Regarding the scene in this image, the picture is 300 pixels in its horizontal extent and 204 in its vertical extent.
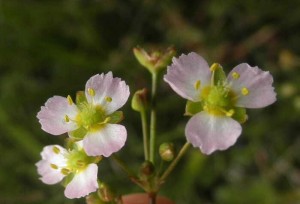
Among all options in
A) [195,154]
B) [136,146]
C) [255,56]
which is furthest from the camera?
[255,56]

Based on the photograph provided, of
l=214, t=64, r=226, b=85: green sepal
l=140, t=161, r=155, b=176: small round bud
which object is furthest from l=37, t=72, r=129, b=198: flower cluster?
l=214, t=64, r=226, b=85: green sepal

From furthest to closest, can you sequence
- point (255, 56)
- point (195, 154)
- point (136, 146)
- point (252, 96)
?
point (255, 56) < point (136, 146) < point (195, 154) < point (252, 96)

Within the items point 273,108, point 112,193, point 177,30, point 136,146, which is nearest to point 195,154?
point 136,146

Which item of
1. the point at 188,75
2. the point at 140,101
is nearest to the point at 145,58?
the point at 140,101

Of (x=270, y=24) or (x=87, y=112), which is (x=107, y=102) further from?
(x=270, y=24)

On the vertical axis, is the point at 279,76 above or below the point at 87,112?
above
